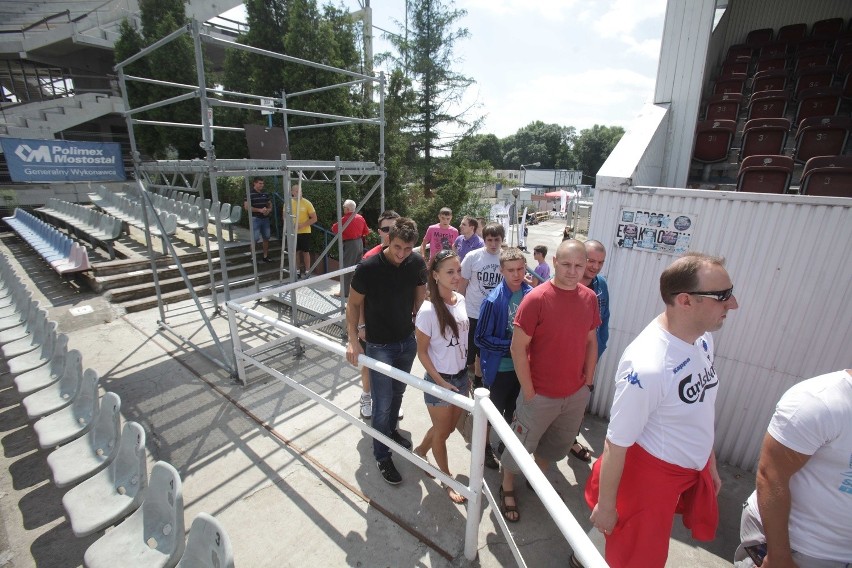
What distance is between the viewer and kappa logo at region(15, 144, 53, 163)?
1197cm

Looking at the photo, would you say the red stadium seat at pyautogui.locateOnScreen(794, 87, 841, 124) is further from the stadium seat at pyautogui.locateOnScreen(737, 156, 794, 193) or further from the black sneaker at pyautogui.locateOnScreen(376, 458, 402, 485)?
the black sneaker at pyautogui.locateOnScreen(376, 458, 402, 485)

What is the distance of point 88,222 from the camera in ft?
30.0

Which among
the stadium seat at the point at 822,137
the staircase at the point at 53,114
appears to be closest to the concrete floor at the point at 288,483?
the stadium seat at the point at 822,137

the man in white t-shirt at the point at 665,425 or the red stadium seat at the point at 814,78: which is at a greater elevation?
the red stadium seat at the point at 814,78

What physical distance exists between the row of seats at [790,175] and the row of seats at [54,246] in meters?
10.4

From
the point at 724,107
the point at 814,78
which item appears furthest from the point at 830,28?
the point at 724,107

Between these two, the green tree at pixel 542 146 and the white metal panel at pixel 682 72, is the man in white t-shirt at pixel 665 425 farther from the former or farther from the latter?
the green tree at pixel 542 146

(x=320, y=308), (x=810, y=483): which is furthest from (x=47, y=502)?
(x=810, y=483)

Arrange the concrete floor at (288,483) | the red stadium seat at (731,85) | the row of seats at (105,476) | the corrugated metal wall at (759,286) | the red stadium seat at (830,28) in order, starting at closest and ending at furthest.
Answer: the row of seats at (105,476), the concrete floor at (288,483), the corrugated metal wall at (759,286), the red stadium seat at (731,85), the red stadium seat at (830,28)

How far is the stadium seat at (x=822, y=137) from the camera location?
189 inches

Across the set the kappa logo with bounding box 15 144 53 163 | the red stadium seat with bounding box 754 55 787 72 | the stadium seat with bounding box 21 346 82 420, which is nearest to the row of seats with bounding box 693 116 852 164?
the red stadium seat with bounding box 754 55 787 72

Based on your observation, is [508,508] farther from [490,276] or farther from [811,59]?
[811,59]

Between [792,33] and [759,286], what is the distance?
30.3 feet

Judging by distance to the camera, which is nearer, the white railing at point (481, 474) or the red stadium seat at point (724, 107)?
the white railing at point (481, 474)
